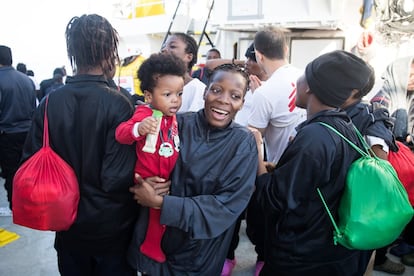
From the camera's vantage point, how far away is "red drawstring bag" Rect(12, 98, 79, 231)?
1383 millimetres

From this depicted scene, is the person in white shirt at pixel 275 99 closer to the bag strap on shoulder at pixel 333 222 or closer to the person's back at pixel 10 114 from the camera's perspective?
the bag strap on shoulder at pixel 333 222

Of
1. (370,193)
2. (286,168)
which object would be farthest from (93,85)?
(370,193)

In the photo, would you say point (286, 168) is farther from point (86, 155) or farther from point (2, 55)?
point (2, 55)

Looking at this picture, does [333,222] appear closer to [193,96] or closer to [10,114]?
[193,96]

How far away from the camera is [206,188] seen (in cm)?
144

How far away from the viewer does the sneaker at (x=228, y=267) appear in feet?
9.01

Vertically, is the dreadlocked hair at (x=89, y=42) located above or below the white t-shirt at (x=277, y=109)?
above

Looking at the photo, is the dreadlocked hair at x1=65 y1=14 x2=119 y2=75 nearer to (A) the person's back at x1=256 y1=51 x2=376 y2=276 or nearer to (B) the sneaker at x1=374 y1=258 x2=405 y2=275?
(A) the person's back at x1=256 y1=51 x2=376 y2=276

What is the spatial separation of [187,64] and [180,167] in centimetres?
149

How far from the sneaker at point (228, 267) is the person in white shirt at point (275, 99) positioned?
1.02 m

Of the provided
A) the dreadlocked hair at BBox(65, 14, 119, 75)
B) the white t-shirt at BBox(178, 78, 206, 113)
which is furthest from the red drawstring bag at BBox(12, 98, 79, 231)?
the white t-shirt at BBox(178, 78, 206, 113)

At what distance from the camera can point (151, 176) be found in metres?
1.49

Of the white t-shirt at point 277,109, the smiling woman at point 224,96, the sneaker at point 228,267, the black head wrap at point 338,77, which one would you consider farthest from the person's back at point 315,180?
the sneaker at point 228,267

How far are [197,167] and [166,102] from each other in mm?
363
